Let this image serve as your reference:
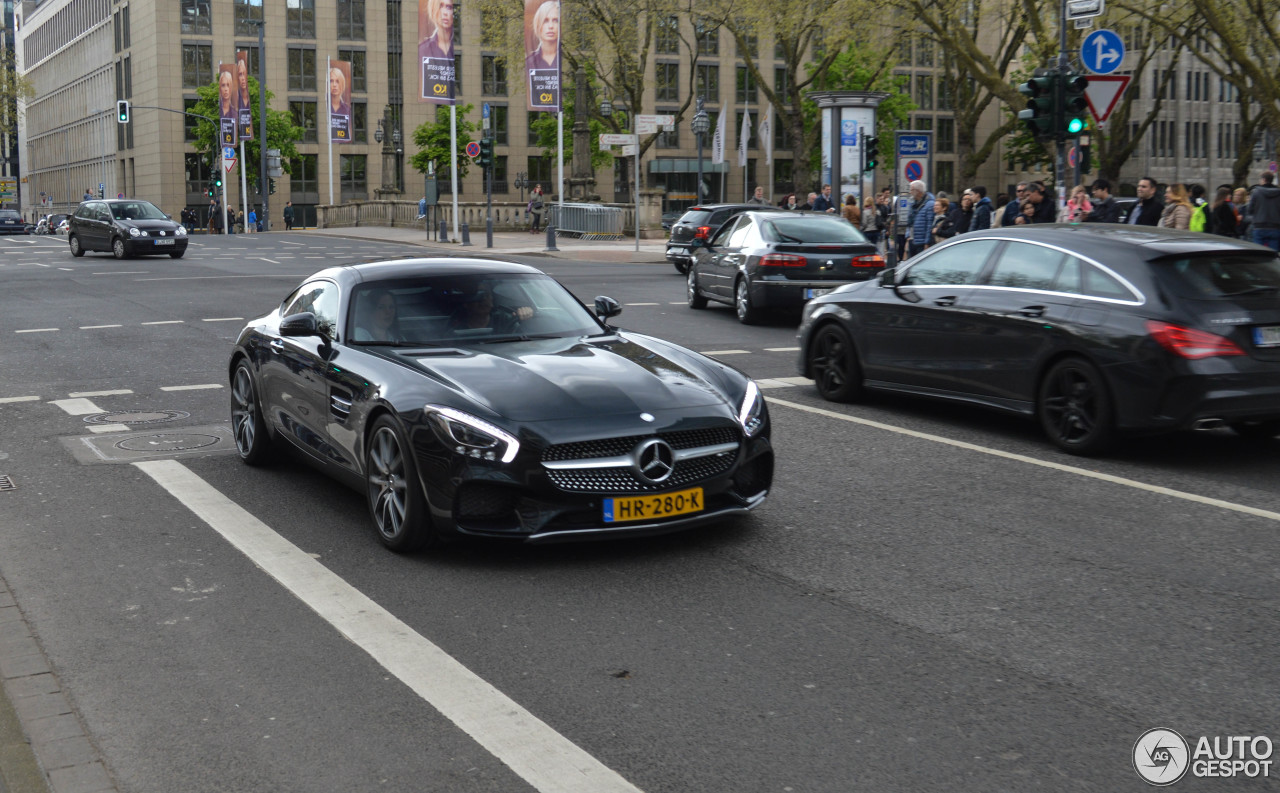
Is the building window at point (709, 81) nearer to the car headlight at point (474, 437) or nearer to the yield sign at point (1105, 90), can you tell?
the yield sign at point (1105, 90)

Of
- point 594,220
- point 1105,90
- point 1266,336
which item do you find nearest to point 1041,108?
point 1105,90

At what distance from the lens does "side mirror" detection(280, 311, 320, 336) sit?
7.70 m

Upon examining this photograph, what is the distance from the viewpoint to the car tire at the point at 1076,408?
363 inches

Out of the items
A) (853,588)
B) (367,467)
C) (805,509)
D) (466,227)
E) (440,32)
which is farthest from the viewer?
(466,227)

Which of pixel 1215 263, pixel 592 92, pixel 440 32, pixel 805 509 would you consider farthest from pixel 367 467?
pixel 592 92

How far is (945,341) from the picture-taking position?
10641 mm

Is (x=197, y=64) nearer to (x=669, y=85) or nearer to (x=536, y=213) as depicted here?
(x=669, y=85)

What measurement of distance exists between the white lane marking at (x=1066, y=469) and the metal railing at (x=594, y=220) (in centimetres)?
4052

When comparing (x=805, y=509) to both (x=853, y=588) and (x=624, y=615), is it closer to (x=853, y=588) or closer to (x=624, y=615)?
(x=853, y=588)

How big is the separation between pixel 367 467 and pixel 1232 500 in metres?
4.73

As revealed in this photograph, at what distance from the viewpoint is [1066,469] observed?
351 inches

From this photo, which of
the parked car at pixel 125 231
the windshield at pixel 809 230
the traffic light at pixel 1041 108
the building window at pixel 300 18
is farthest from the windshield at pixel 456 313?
the building window at pixel 300 18

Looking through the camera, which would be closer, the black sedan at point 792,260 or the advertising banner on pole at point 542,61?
the black sedan at point 792,260

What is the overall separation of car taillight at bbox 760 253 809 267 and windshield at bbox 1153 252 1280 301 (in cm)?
958
